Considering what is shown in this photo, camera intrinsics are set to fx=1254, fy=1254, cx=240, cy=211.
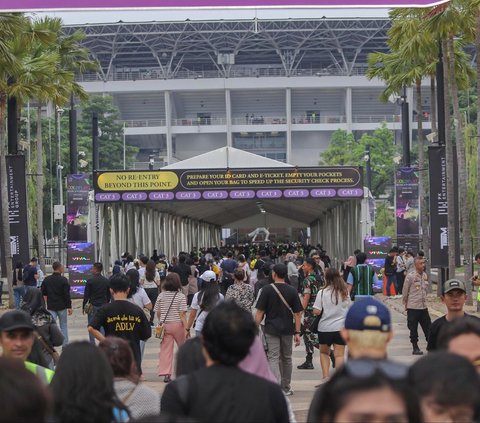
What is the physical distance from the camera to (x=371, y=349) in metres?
5.75

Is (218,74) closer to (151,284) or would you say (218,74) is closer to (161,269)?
(161,269)

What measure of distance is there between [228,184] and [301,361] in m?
18.7

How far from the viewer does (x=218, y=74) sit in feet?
414

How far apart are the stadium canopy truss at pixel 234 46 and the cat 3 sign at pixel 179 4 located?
109442 millimetres

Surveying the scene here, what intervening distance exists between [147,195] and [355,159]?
62.7 m

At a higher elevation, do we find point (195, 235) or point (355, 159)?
point (355, 159)

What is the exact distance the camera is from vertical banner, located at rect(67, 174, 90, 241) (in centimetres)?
3591

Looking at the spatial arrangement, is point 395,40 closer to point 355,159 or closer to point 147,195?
point 147,195

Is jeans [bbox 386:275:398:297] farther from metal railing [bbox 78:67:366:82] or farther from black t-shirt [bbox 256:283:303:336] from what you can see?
metal railing [bbox 78:67:366:82]

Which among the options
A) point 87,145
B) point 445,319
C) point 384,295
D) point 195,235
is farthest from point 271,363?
point 87,145

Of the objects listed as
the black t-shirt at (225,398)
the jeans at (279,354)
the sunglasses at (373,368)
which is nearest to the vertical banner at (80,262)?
the jeans at (279,354)

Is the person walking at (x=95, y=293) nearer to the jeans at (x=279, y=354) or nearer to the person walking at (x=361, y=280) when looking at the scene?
the person walking at (x=361, y=280)

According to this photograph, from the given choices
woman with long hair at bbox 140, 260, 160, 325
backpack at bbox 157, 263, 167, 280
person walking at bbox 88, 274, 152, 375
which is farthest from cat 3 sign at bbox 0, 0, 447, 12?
backpack at bbox 157, 263, 167, 280

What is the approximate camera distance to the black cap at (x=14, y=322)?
7.38 metres
